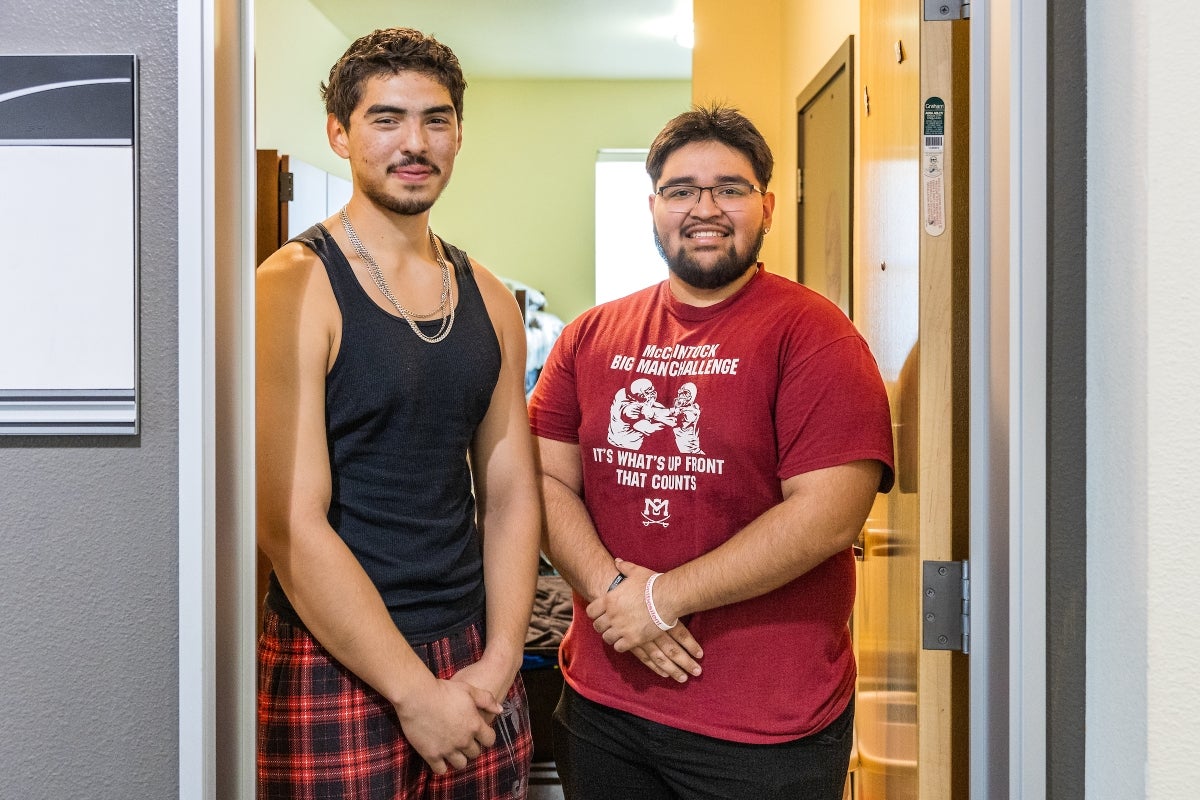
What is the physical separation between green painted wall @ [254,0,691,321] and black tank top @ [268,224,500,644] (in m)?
5.15

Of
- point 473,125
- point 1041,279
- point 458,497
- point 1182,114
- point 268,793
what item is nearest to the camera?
point 1182,114

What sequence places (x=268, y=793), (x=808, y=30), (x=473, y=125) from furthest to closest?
(x=473, y=125), (x=808, y=30), (x=268, y=793)

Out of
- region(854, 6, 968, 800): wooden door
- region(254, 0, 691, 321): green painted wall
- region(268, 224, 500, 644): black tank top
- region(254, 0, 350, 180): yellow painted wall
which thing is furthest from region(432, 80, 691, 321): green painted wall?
region(268, 224, 500, 644): black tank top

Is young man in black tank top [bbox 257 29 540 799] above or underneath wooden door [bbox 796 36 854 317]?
underneath

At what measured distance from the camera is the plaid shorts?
1.33 m

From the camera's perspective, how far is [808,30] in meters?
3.21

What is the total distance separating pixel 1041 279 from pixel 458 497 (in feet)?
2.65

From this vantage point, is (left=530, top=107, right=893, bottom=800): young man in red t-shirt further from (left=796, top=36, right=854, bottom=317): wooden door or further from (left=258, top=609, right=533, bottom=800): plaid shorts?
(left=796, top=36, right=854, bottom=317): wooden door

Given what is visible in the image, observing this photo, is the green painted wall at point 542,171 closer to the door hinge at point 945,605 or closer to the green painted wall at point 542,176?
the green painted wall at point 542,176

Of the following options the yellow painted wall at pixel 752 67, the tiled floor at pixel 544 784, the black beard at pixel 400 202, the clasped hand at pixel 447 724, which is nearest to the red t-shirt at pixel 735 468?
the clasped hand at pixel 447 724

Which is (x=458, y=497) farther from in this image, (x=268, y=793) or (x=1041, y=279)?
(x=1041, y=279)

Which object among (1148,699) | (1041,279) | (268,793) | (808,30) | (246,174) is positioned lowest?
(268,793)

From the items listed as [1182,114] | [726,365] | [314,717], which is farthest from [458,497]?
[1182,114]

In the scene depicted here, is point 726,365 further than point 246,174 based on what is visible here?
Yes
